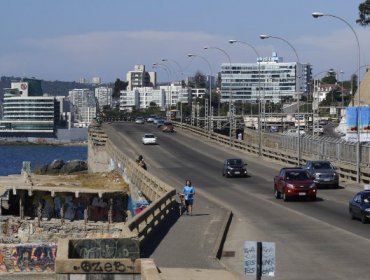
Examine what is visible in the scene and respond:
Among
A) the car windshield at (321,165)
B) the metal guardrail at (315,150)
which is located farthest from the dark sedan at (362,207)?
the metal guardrail at (315,150)

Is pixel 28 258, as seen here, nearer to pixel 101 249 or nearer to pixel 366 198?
pixel 101 249

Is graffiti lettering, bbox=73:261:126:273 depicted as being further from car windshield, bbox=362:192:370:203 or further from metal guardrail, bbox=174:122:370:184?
metal guardrail, bbox=174:122:370:184

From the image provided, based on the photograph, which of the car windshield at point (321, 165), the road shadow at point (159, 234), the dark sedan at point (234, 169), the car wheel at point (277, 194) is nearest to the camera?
the road shadow at point (159, 234)

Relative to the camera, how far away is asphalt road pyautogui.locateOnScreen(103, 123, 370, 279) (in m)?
26.0

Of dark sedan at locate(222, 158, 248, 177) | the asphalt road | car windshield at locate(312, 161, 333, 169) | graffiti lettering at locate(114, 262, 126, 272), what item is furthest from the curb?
dark sedan at locate(222, 158, 248, 177)

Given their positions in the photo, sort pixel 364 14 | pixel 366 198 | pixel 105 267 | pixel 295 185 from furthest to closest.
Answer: pixel 364 14, pixel 295 185, pixel 366 198, pixel 105 267

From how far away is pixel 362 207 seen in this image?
3600cm

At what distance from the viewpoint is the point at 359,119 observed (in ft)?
194

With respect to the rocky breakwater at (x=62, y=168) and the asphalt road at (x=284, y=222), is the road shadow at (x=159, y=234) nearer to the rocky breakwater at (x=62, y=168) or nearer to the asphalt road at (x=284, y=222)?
the asphalt road at (x=284, y=222)

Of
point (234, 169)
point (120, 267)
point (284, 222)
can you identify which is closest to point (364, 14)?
point (234, 169)

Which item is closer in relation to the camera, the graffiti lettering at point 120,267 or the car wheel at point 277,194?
the graffiti lettering at point 120,267

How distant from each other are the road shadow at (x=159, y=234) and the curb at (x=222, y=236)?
74.2 inches

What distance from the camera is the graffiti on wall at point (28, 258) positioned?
34.1 m

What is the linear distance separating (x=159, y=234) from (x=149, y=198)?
769 inches
